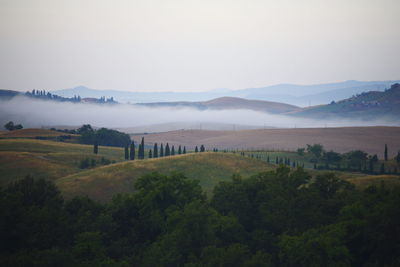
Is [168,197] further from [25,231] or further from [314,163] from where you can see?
[314,163]

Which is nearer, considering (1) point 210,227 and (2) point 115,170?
(1) point 210,227

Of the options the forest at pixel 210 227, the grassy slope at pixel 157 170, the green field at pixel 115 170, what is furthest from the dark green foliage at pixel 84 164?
the forest at pixel 210 227

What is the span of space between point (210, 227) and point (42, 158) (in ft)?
277

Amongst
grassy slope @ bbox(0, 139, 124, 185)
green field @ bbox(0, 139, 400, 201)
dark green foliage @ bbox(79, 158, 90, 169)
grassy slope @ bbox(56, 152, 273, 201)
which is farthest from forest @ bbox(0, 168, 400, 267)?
dark green foliage @ bbox(79, 158, 90, 169)

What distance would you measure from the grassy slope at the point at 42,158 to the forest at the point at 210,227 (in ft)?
124

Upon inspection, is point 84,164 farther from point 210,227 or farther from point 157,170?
point 210,227

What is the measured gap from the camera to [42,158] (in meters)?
126

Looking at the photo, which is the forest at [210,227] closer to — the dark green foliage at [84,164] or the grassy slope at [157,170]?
the grassy slope at [157,170]

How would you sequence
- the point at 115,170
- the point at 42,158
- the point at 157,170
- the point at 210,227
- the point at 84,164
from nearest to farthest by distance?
the point at 210,227 < the point at 115,170 < the point at 157,170 < the point at 84,164 < the point at 42,158

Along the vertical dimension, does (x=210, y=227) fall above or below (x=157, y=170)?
below

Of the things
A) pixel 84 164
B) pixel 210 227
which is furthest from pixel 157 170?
pixel 210 227

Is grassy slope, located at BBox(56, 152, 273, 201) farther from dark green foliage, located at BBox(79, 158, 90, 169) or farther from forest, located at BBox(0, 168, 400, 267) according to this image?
forest, located at BBox(0, 168, 400, 267)

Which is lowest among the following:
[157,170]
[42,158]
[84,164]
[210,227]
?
[210,227]

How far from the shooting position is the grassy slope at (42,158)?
10875 cm
